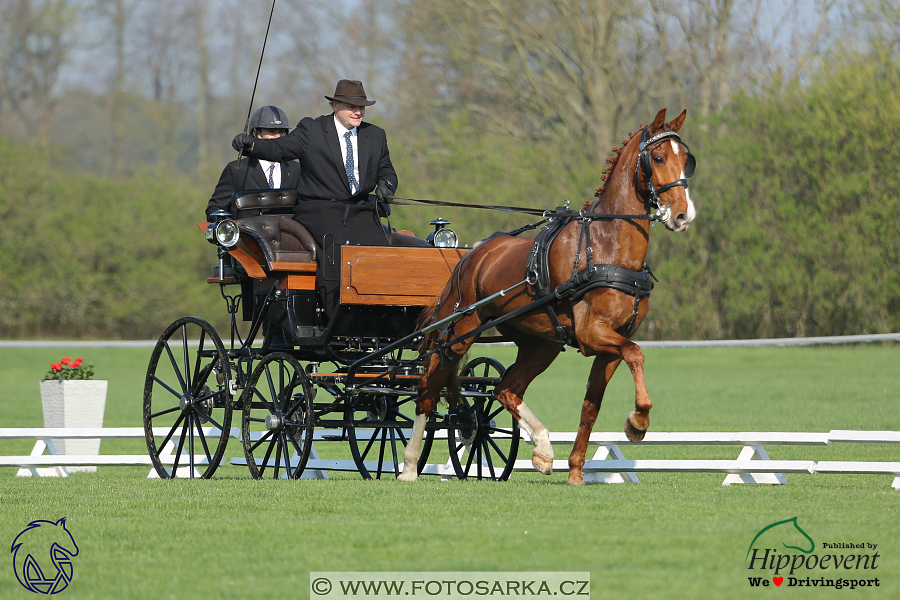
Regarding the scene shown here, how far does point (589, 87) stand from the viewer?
29.9m

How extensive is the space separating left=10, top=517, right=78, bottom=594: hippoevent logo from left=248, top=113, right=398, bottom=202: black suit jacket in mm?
3291

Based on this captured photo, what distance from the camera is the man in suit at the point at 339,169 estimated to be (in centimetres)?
827

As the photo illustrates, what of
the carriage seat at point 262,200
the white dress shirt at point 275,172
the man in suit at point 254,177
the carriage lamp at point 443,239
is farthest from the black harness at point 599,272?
the white dress shirt at point 275,172

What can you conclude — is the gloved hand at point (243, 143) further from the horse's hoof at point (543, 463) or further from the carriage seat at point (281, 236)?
the horse's hoof at point (543, 463)

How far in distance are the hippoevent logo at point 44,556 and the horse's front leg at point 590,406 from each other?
3.01 meters

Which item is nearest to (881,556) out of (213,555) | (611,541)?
(611,541)

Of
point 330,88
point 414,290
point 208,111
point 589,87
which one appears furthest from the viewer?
point 208,111

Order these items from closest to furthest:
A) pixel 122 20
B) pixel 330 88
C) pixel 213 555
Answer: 1. pixel 213 555
2. pixel 330 88
3. pixel 122 20

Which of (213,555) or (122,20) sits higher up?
(122,20)

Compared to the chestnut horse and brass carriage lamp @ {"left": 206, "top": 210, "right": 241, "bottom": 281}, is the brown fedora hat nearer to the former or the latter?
brass carriage lamp @ {"left": 206, "top": 210, "right": 241, "bottom": 281}

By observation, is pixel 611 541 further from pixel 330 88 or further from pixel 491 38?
pixel 330 88

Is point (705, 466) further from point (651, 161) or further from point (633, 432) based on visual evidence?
point (651, 161)

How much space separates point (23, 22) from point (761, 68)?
77.4 feet

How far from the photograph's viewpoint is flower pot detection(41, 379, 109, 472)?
35.8 feet
